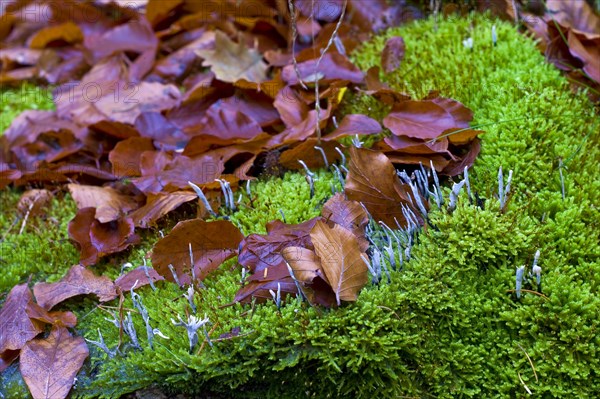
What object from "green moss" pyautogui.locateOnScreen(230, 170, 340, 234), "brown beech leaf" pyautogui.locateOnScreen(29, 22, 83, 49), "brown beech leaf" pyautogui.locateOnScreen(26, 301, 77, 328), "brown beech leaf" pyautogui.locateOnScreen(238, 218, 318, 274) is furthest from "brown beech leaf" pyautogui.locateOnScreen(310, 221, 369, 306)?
"brown beech leaf" pyautogui.locateOnScreen(29, 22, 83, 49)

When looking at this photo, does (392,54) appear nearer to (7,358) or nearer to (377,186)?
(377,186)

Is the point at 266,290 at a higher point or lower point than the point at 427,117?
lower

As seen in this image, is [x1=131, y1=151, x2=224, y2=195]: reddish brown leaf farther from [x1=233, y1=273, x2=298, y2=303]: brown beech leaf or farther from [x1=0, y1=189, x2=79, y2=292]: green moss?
[x1=233, y1=273, x2=298, y2=303]: brown beech leaf

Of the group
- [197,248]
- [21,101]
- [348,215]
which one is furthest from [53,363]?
[21,101]

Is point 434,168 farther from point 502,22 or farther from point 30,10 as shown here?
point 30,10

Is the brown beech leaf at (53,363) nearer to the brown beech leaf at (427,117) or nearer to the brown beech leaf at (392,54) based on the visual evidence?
the brown beech leaf at (427,117)

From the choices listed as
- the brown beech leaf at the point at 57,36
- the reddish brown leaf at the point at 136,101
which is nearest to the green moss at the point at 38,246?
the reddish brown leaf at the point at 136,101
